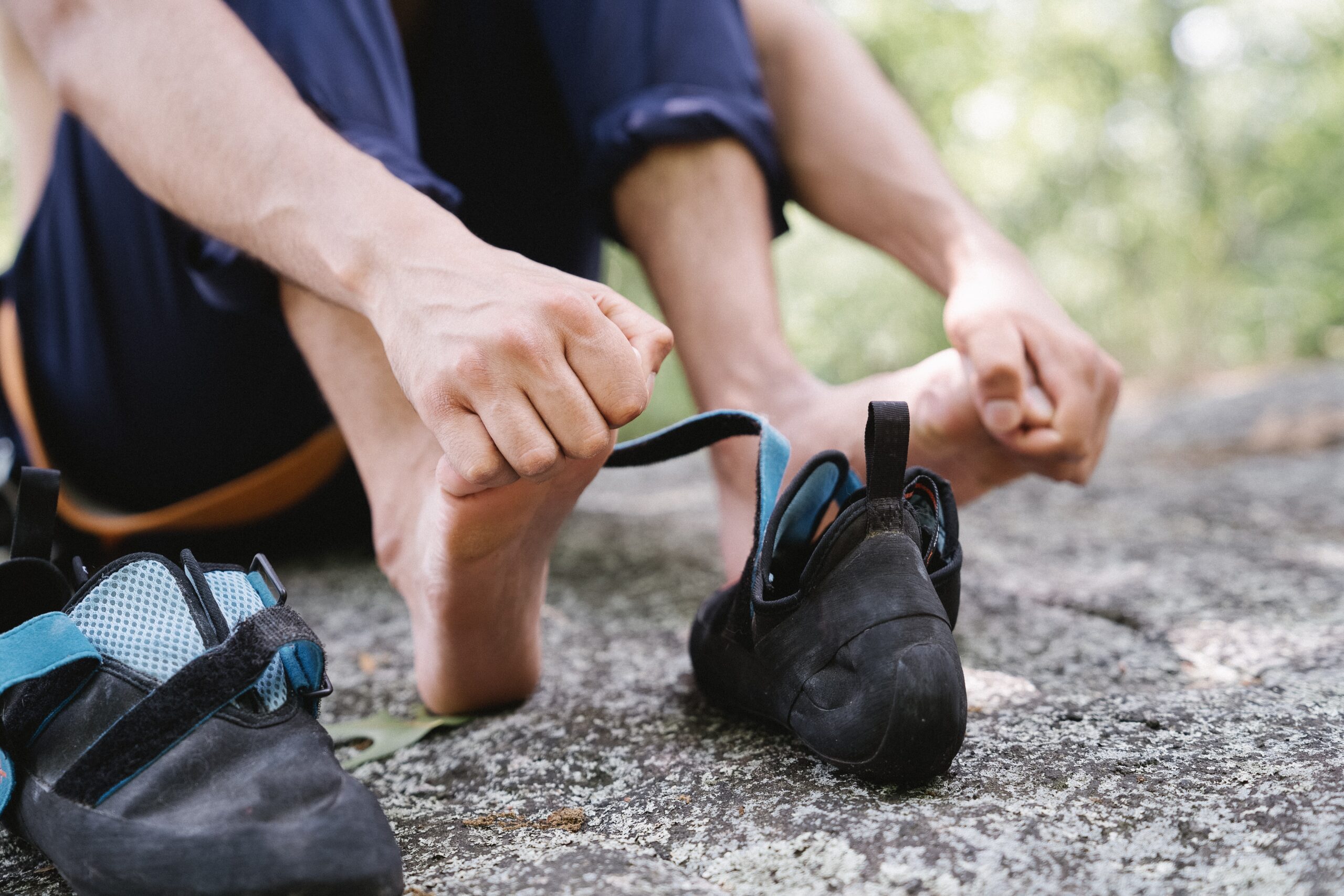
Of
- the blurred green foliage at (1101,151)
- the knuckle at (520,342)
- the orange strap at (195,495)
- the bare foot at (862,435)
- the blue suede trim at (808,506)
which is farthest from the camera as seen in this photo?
the blurred green foliage at (1101,151)

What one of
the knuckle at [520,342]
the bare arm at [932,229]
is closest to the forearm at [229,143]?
the knuckle at [520,342]

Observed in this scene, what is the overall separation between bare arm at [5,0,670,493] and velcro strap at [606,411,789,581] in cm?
10

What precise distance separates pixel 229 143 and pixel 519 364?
0.28m

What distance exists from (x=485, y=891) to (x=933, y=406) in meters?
0.48

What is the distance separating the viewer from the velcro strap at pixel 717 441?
64cm

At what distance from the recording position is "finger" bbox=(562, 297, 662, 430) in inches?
21.6

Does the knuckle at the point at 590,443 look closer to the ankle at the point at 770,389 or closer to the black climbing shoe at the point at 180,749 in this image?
the black climbing shoe at the point at 180,749

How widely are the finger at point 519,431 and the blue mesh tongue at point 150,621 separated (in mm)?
158

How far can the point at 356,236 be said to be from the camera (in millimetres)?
615

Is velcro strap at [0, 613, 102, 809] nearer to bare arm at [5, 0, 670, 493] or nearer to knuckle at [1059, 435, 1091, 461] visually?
bare arm at [5, 0, 670, 493]

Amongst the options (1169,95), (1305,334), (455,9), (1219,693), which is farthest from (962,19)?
(1219,693)

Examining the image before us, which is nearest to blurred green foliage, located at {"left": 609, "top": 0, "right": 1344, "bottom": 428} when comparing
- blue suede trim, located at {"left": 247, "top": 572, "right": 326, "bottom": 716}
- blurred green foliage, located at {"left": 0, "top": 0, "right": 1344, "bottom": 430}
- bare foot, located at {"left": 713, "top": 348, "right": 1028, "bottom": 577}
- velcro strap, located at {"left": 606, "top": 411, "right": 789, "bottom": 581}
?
blurred green foliage, located at {"left": 0, "top": 0, "right": 1344, "bottom": 430}

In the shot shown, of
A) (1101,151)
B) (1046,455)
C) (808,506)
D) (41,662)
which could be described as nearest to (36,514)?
(41,662)

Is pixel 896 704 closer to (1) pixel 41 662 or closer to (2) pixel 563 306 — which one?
(2) pixel 563 306
